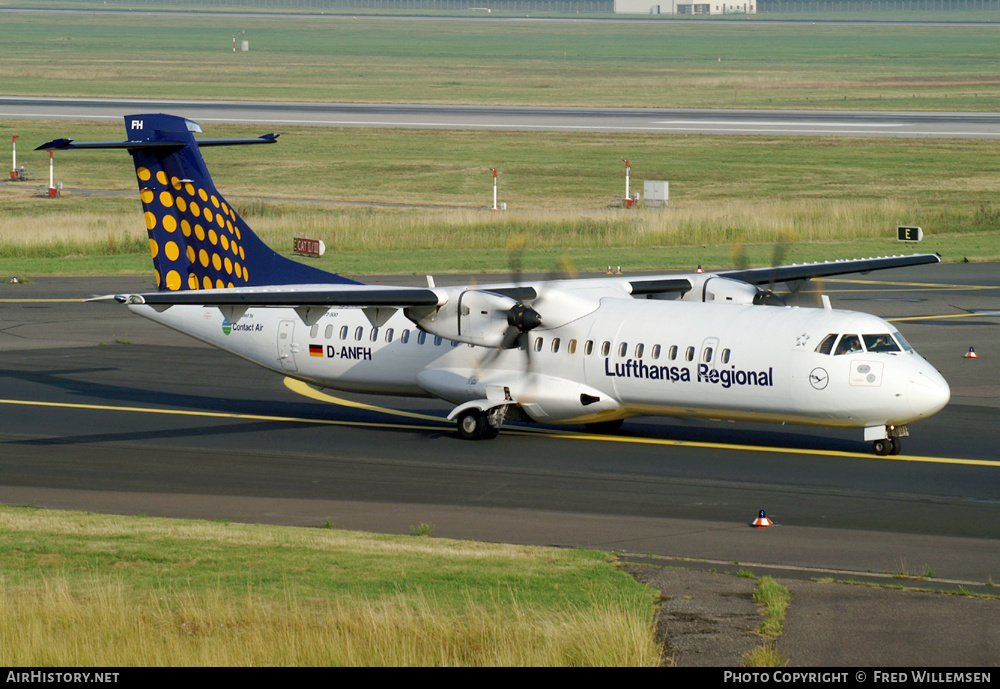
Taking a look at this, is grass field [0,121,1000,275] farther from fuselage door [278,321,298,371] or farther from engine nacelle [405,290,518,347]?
fuselage door [278,321,298,371]

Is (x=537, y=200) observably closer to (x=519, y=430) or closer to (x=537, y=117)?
(x=537, y=117)

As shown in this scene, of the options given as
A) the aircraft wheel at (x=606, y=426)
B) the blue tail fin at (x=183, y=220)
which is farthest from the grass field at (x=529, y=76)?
the aircraft wheel at (x=606, y=426)

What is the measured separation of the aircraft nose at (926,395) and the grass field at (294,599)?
837 cm

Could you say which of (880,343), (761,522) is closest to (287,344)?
(880,343)

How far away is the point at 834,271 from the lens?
30.0 metres

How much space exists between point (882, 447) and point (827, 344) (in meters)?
2.18

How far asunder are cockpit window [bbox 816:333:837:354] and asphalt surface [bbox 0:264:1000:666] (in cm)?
199

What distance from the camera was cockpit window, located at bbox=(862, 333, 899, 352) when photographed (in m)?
23.7

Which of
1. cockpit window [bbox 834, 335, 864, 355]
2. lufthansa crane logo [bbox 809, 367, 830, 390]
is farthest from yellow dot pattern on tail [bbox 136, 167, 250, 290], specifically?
cockpit window [bbox 834, 335, 864, 355]

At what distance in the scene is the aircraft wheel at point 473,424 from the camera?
86.4ft

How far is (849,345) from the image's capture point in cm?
2373

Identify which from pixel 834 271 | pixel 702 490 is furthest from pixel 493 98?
pixel 702 490

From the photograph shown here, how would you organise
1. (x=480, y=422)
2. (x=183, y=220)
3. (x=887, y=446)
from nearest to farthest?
(x=887, y=446) < (x=480, y=422) < (x=183, y=220)

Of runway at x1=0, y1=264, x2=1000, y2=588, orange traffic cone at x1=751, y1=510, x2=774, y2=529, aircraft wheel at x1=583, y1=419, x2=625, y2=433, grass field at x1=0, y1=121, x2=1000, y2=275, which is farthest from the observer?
grass field at x1=0, y1=121, x2=1000, y2=275
